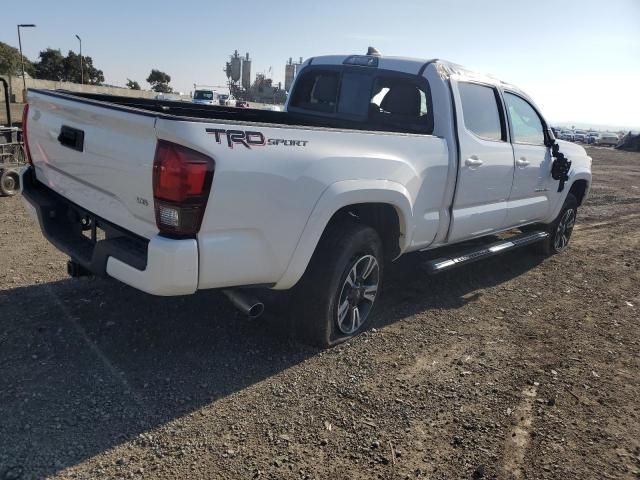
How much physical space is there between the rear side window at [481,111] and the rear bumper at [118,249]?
→ 2.93 metres

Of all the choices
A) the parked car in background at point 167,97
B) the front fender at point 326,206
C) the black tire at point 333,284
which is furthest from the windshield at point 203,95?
the front fender at point 326,206

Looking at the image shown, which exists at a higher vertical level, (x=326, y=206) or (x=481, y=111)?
(x=481, y=111)

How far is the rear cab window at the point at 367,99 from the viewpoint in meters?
4.71

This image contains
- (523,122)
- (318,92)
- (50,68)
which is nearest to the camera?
(318,92)

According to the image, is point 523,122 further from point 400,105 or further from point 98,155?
point 98,155

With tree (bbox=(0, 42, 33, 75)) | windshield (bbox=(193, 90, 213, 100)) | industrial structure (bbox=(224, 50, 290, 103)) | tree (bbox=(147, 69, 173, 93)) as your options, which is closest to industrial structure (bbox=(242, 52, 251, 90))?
industrial structure (bbox=(224, 50, 290, 103))

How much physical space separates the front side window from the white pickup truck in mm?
34

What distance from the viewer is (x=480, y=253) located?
5160 millimetres

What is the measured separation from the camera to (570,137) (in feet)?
216

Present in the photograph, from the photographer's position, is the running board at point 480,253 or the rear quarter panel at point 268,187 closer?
the rear quarter panel at point 268,187

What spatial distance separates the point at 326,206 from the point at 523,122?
345cm

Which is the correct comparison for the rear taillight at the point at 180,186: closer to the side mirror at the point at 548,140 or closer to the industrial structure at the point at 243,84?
the side mirror at the point at 548,140

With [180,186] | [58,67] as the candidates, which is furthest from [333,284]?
[58,67]

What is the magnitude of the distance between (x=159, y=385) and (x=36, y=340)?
1034 millimetres
